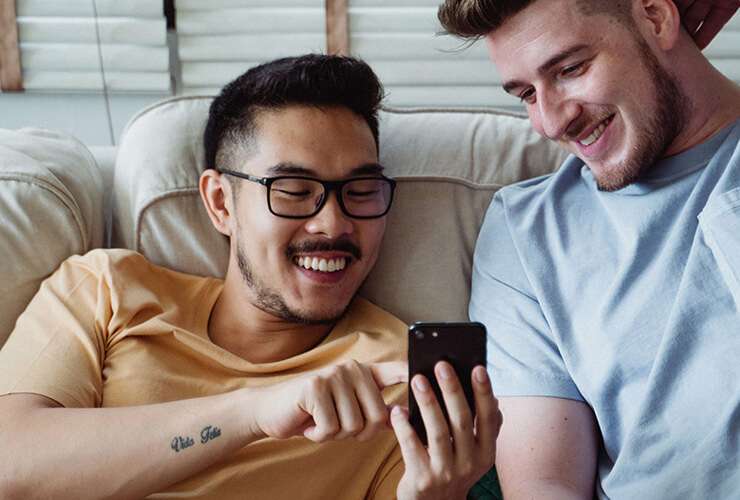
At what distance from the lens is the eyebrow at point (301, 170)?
5.12 ft

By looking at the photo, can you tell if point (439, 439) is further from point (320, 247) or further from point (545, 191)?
point (545, 191)

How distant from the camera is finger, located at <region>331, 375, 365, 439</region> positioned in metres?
1.20

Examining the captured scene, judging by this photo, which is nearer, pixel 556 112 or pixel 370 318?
pixel 556 112

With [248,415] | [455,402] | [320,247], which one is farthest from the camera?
A: [320,247]

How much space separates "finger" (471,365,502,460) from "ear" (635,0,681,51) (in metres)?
0.71

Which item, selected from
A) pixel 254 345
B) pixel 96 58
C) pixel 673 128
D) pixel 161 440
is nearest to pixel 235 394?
pixel 161 440

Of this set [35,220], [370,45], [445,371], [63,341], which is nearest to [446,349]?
[445,371]

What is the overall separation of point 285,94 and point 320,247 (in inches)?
11.3

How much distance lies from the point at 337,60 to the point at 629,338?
730 millimetres

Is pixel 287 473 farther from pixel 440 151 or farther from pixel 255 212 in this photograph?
pixel 440 151

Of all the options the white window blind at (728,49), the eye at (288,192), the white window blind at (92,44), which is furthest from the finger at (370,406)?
the white window blind at (728,49)

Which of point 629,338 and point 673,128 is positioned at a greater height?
point 673,128

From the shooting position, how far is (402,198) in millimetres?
1748

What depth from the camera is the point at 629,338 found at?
1.44 meters
